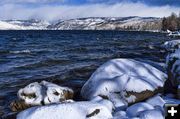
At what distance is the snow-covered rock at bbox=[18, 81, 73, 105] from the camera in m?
13.1

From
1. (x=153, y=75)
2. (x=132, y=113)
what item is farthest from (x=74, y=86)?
(x=132, y=113)

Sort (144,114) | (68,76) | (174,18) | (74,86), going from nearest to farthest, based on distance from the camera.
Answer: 1. (144,114)
2. (74,86)
3. (68,76)
4. (174,18)

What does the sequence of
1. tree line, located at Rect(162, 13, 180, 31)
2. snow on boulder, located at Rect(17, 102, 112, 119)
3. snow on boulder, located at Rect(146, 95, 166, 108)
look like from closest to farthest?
snow on boulder, located at Rect(17, 102, 112, 119), snow on boulder, located at Rect(146, 95, 166, 108), tree line, located at Rect(162, 13, 180, 31)

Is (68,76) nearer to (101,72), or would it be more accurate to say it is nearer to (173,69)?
(101,72)

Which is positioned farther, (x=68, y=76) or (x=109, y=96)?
(x=68, y=76)

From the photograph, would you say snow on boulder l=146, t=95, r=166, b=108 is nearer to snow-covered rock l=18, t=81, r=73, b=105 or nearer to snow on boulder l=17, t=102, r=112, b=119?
snow on boulder l=17, t=102, r=112, b=119

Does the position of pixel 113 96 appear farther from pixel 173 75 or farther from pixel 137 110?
pixel 173 75

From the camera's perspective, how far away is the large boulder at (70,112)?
9719 mm

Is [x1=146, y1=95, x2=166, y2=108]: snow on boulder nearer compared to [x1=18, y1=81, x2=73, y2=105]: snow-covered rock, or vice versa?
[x1=146, y1=95, x2=166, y2=108]: snow on boulder

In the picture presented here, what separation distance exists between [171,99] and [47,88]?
4.97m

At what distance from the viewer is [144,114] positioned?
9312 mm

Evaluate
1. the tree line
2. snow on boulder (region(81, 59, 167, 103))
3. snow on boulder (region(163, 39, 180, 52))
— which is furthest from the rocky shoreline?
the tree line

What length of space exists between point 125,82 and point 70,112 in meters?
3.52

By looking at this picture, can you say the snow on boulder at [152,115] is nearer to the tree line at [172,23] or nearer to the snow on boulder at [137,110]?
the snow on boulder at [137,110]
